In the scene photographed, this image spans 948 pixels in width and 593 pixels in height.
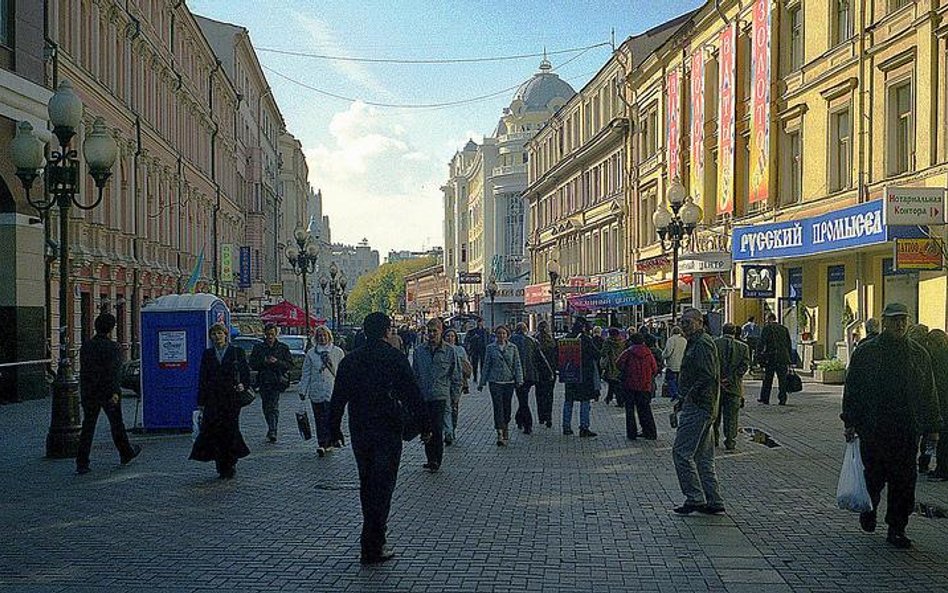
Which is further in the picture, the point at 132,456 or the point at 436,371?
the point at 436,371

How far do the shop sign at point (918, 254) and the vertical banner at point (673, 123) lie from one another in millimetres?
19365

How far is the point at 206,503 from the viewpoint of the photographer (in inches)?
414

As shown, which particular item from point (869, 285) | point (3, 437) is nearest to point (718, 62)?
point (869, 285)

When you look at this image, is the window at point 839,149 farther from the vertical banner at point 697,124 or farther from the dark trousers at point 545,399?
the dark trousers at point 545,399

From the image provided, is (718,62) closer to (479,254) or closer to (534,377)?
(534,377)

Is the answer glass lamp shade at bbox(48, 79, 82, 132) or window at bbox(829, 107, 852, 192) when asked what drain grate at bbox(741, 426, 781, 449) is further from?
window at bbox(829, 107, 852, 192)

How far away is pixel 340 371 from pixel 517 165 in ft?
283

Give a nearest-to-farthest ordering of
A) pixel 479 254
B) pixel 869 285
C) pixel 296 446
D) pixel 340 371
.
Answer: pixel 340 371
pixel 296 446
pixel 869 285
pixel 479 254

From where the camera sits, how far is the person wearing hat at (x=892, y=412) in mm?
8406

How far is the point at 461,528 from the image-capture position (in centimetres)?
922

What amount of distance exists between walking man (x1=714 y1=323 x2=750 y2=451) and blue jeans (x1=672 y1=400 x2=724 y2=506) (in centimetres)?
374

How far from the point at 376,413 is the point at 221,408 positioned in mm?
4917

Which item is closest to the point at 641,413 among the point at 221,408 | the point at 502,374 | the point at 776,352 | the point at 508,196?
the point at 502,374

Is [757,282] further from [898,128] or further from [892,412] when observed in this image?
[892,412]
